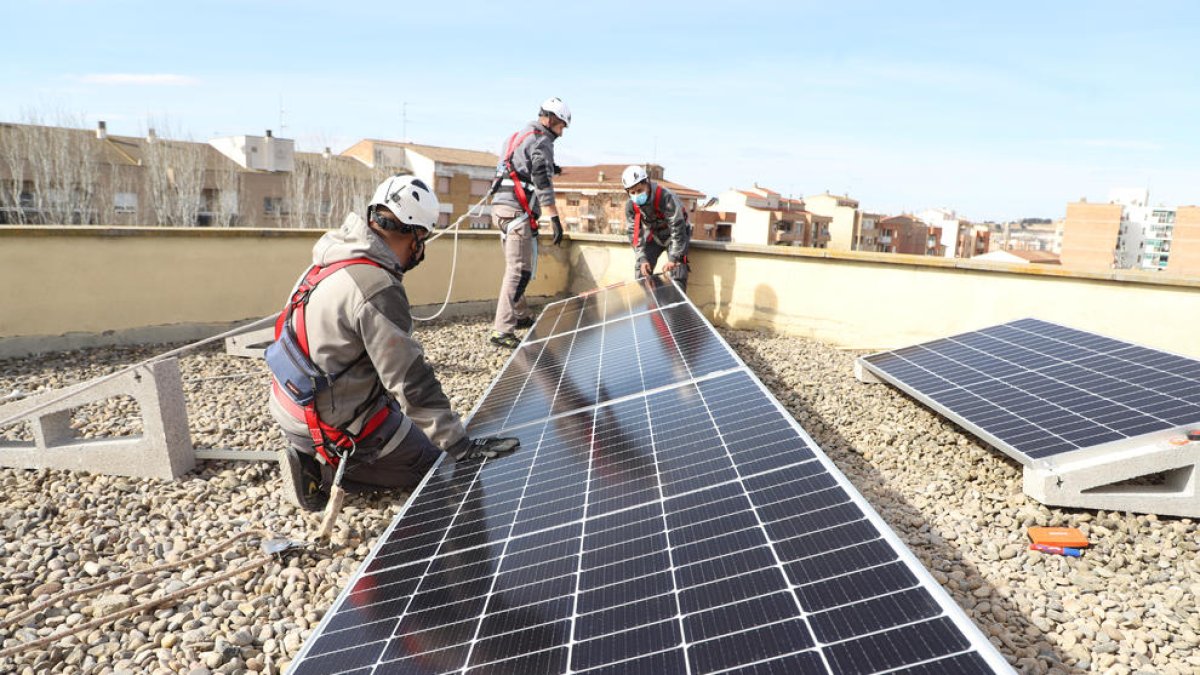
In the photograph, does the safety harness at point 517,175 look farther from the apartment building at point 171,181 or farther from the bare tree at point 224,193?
the bare tree at point 224,193

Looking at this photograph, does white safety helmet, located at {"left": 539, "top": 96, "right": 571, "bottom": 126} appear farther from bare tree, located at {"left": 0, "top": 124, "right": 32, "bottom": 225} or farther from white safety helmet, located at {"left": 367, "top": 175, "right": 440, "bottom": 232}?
bare tree, located at {"left": 0, "top": 124, "right": 32, "bottom": 225}

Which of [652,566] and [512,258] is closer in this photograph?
[652,566]

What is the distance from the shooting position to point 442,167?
6394 cm

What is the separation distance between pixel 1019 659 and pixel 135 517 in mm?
5414

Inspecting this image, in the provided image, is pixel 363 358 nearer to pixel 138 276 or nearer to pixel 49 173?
pixel 138 276

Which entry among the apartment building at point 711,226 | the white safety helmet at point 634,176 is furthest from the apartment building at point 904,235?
the white safety helmet at point 634,176

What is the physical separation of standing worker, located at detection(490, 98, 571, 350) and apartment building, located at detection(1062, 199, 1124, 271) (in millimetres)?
88153

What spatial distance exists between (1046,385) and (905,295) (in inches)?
147

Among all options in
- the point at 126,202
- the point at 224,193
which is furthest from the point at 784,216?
the point at 126,202

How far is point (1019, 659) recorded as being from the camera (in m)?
3.46

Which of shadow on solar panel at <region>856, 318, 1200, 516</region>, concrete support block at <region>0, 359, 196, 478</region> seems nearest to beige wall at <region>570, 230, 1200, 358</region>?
shadow on solar panel at <region>856, 318, 1200, 516</region>

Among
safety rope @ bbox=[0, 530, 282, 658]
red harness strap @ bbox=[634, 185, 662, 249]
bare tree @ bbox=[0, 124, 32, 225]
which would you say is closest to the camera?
safety rope @ bbox=[0, 530, 282, 658]

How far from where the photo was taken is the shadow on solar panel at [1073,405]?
15.7 feet

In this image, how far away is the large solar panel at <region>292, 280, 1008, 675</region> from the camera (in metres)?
2.17
